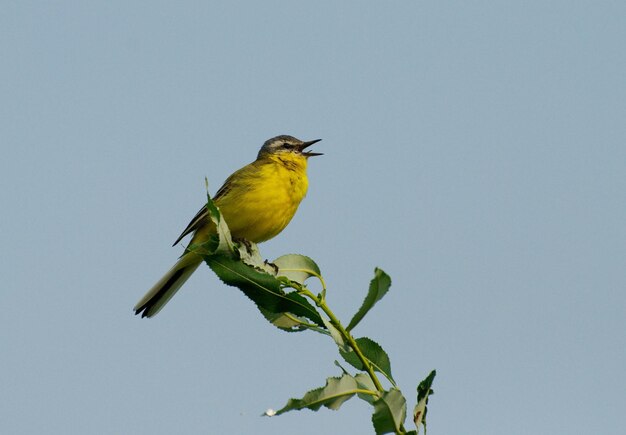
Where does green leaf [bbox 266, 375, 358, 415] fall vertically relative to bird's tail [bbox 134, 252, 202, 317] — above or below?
below

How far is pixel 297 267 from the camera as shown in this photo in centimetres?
380

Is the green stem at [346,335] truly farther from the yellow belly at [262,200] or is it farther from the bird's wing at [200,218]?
the bird's wing at [200,218]

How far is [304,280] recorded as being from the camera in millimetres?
3768

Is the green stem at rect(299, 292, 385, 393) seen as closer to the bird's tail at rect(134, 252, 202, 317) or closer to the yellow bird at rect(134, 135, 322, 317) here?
the yellow bird at rect(134, 135, 322, 317)

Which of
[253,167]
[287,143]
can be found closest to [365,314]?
[253,167]

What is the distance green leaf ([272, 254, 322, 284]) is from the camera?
375cm

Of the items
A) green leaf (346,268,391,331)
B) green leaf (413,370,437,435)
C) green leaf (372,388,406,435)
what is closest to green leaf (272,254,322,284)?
green leaf (346,268,391,331)

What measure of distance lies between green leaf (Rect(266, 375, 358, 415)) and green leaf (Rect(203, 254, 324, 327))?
261mm

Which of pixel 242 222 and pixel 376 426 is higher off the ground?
pixel 242 222

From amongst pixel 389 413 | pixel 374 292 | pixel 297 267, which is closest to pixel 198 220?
pixel 297 267

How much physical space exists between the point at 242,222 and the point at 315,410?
5.41m

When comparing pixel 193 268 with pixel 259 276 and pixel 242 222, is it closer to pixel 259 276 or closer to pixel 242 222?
pixel 242 222

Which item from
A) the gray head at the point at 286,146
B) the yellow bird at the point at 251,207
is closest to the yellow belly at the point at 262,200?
the yellow bird at the point at 251,207

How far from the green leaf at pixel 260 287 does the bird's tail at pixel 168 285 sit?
16.7 ft
